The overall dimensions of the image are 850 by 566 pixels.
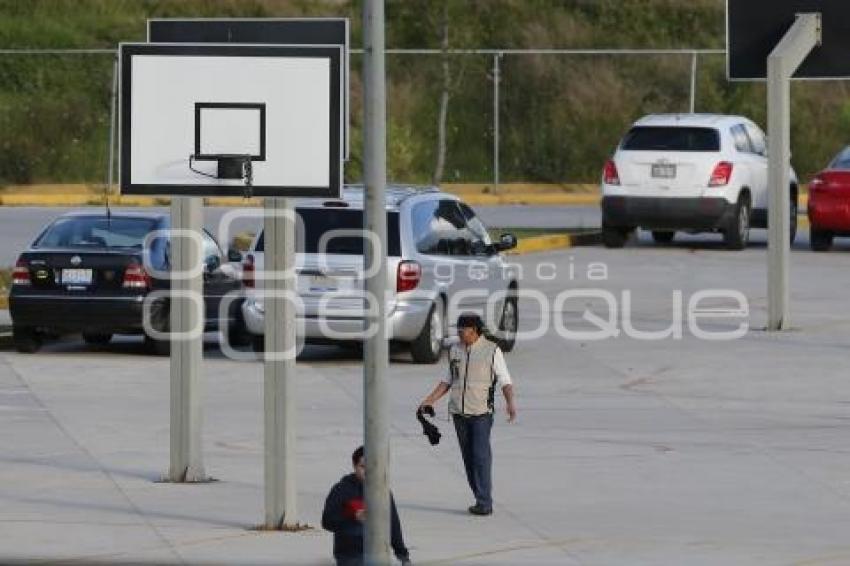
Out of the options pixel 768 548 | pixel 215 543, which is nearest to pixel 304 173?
pixel 215 543

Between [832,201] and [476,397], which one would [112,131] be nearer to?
[832,201]

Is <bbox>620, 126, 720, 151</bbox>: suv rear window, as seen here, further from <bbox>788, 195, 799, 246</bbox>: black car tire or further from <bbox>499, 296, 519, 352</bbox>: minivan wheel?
<bbox>499, 296, 519, 352</bbox>: minivan wheel

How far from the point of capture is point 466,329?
1566cm

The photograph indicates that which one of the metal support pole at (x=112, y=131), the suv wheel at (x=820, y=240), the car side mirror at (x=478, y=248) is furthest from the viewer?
the metal support pole at (x=112, y=131)

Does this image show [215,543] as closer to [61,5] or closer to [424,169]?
[424,169]

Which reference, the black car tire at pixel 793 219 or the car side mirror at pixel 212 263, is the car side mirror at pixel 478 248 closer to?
the car side mirror at pixel 212 263

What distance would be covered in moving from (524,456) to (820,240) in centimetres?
1758

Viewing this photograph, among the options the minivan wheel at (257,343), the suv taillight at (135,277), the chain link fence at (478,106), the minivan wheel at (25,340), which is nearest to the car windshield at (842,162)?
the chain link fence at (478,106)

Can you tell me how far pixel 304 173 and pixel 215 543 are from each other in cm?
241

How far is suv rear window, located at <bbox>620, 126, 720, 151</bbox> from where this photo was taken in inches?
1348

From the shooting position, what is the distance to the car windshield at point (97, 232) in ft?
79.0

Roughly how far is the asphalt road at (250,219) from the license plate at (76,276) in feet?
30.8

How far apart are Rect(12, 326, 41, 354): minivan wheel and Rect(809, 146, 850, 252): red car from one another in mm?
13598

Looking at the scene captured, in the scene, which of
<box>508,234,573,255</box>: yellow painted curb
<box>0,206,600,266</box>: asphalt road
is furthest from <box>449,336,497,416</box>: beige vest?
<box>508,234,573,255</box>: yellow painted curb
